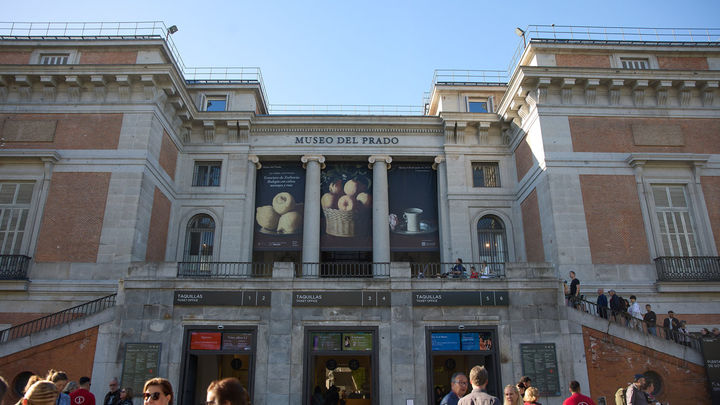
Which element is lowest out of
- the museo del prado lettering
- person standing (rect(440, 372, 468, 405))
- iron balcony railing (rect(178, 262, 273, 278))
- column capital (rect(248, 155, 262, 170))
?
person standing (rect(440, 372, 468, 405))

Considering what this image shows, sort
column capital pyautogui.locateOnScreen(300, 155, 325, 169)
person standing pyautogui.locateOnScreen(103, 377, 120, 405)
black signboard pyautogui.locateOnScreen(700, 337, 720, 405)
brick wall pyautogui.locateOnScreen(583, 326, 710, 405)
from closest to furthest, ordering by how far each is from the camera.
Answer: person standing pyautogui.locateOnScreen(103, 377, 120, 405) < black signboard pyautogui.locateOnScreen(700, 337, 720, 405) < brick wall pyautogui.locateOnScreen(583, 326, 710, 405) < column capital pyautogui.locateOnScreen(300, 155, 325, 169)

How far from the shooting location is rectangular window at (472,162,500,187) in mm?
25328

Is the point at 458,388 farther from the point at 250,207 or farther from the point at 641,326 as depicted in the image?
the point at 250,207

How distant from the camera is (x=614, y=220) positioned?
65.8 ft

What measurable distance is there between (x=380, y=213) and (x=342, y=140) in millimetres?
4453

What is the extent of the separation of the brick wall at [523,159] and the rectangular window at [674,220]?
5.16 meters

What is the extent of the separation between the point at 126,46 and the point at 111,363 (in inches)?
585

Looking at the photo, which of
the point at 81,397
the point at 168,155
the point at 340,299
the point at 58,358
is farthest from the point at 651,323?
the point at 168,155

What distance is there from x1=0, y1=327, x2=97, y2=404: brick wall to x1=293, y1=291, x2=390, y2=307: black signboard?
6495 mm

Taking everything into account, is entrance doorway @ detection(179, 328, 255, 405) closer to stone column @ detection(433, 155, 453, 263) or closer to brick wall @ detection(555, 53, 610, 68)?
stone column @ detection(433, 155, 453, 263)

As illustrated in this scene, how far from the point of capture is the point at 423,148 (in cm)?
2567

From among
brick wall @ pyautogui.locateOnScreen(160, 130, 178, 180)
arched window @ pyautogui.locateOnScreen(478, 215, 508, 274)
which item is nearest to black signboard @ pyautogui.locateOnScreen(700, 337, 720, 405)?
arched window @ pyautogui.locateOnScreen(478, 215, 508, 274)

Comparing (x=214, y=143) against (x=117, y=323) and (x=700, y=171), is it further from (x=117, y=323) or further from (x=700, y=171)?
(x=700, y=171)

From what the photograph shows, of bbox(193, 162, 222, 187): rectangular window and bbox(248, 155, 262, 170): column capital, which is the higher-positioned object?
bbox(248, 155, 262, 170): column capital
